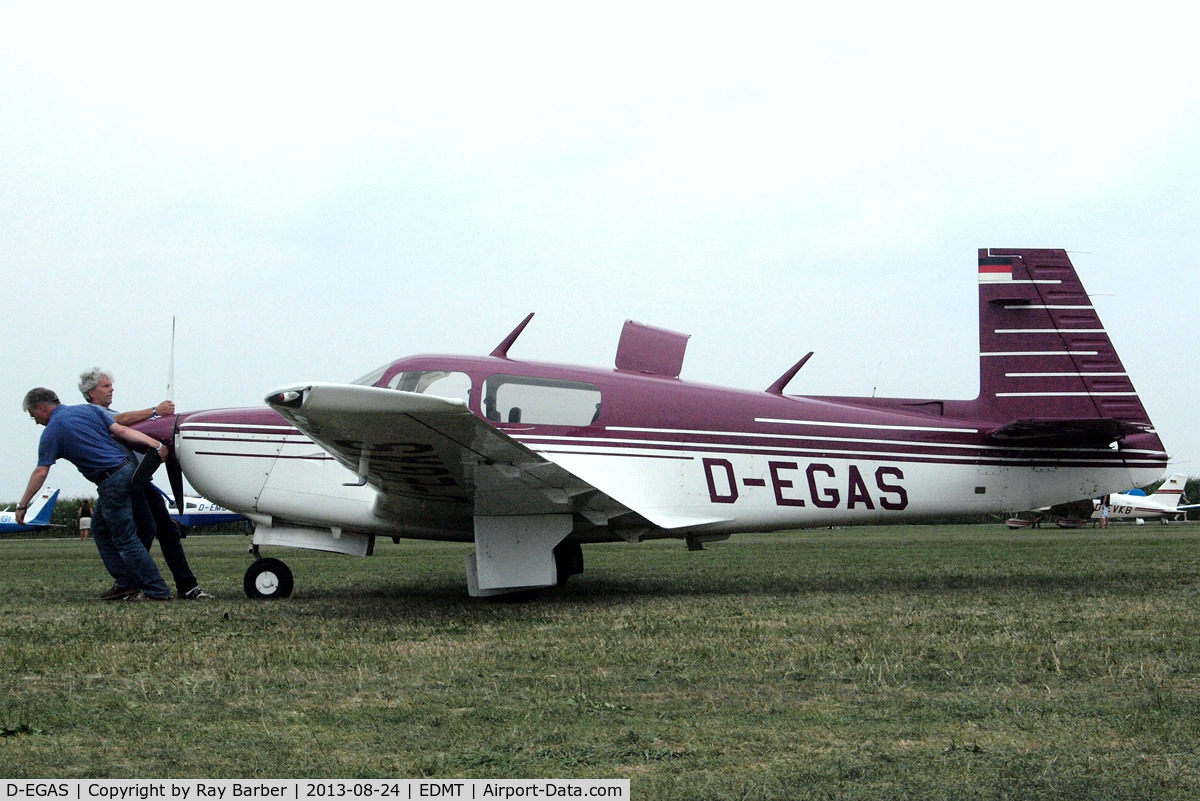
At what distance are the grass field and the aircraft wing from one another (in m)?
0.77

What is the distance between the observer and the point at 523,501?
7.83 m

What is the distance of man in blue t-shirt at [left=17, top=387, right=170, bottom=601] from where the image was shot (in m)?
8.28

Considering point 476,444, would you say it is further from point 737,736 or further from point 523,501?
point 737,736

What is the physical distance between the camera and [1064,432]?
8.80 metres

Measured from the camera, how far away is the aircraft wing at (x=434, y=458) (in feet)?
20.5

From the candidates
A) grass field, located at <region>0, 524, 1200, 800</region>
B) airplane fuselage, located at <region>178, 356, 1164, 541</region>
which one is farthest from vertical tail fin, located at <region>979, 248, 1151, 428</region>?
grass field, located at <region>0, 524, 1200, 800</region>

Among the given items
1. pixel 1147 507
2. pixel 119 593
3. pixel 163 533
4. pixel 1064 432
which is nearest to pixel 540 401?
pixel 163 533

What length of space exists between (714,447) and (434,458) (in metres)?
2.62

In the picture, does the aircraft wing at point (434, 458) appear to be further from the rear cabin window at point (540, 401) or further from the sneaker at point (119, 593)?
the sneaker at point (119, 593)

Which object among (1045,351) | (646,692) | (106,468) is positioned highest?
(1045,351)

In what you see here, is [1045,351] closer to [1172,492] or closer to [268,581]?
[268,581]

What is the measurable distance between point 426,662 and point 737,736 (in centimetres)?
208

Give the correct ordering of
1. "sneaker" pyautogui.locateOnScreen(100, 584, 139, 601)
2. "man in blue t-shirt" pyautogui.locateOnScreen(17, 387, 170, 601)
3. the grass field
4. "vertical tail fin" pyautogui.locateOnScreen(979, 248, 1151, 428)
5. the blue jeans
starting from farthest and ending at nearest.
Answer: "vertical tail fin" pyautogui.locateOnScreen(979, 248, 1151, 428) < "sneaker" pyautogui.locateOnScreen(100, 584, 139, 601) < the blue jeans < "man in blue t-shirt" pyautogui.locateOnScreen(17, 387, 170, 601) < the grass field

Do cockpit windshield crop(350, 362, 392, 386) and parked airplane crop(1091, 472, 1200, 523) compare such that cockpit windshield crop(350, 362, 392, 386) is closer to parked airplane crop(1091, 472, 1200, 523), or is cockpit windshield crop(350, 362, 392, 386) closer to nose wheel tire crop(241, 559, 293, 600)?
nose wheel tire crop(241, 559, 293, 600)
